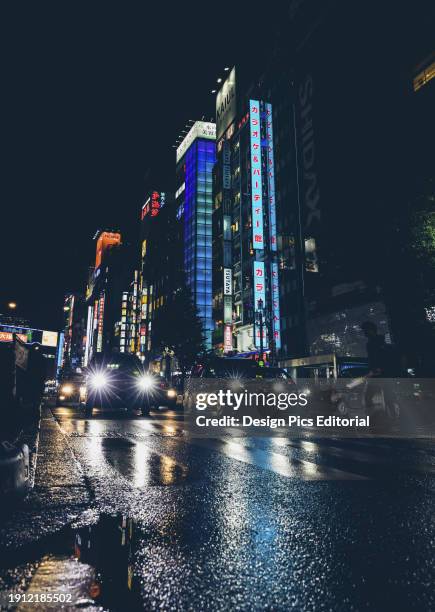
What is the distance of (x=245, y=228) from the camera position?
5872 centimetres

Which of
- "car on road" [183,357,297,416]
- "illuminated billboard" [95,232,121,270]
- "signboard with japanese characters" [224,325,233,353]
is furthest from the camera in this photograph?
"illuminated billboard" [95,232,121,270]

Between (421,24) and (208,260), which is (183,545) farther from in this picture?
(208,260)

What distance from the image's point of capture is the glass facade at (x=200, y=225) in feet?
223

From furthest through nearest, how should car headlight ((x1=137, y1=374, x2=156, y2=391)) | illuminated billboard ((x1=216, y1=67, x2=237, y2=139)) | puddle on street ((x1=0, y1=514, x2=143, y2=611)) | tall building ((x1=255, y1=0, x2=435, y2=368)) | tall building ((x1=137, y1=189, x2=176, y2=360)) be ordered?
tall building ((x1=137, y1=189, x2=176, y2=360))
illuminated billboard ((x1=216, y1=67, x2=237, y2=139))
tall building ((x1=255, y1=0, x2=435, y2=368))
car headlight ((x1=137, y1=374, x2=156, y2=391))
puddle on street ((x1=0, y1=514, x2=143, y2=611))

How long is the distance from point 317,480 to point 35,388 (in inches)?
128

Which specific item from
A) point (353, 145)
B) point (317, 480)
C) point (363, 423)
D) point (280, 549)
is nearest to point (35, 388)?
point (317, 480)

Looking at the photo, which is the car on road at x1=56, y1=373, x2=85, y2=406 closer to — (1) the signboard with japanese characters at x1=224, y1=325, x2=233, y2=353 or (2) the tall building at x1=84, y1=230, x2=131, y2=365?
(1) the signboard with japanese characters at x1=224, y1=325, x2=233, y2=353

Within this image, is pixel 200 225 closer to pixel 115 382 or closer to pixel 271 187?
pixel 271 187

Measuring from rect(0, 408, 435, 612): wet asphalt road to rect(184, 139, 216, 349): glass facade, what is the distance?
60.5 meters

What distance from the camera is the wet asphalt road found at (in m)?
1.76

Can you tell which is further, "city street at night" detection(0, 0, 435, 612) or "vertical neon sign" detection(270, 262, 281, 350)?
"vertical neon sign" detection(270, 262, 281, 350)

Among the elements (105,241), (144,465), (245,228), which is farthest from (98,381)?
Answer: (105,241)

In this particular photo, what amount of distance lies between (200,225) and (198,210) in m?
2.52

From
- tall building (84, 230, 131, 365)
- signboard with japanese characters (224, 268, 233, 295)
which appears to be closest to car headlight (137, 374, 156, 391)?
signboard with japanese characters (224, 268, 233, 295)
